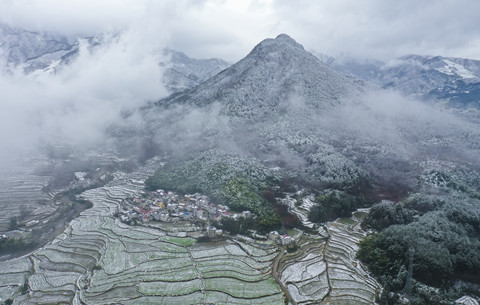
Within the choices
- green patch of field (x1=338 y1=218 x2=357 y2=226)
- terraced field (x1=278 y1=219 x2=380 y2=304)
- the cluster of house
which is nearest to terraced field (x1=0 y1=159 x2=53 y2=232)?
the cluster of house

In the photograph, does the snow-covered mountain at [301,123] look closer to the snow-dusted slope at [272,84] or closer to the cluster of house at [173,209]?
the snow-dusted slope at [272,84]

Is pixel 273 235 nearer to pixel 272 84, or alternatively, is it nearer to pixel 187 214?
pixel 187 214

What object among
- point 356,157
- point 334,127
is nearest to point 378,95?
point 334,127

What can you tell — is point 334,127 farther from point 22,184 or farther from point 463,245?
point 22,184

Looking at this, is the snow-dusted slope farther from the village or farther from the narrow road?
the narrow road

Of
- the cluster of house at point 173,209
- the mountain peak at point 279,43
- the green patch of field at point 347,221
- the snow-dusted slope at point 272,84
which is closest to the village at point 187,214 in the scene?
the cluster of house at point 173,209

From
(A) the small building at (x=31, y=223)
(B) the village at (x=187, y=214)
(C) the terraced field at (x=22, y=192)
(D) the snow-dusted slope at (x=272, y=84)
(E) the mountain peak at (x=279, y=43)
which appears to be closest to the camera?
(B) the village at (x=187, y=214)

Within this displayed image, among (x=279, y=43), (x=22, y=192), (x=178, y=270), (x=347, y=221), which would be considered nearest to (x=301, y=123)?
(x=347, y=221)
